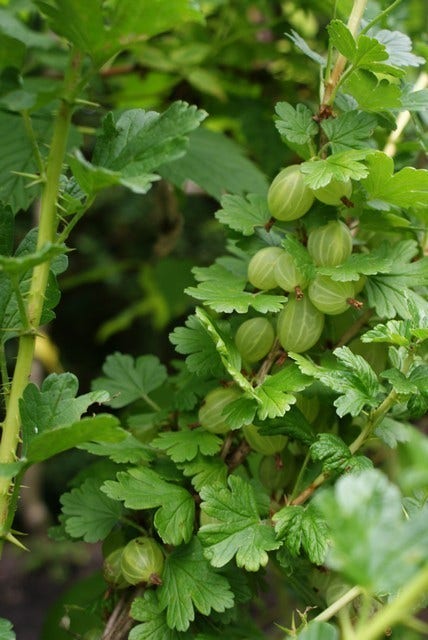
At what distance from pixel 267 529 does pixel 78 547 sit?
4.99 ft

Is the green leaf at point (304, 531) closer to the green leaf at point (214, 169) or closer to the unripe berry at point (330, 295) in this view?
the unripe berry at point (330, 295)

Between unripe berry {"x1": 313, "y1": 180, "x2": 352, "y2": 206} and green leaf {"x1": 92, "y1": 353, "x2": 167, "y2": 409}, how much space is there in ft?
0.71

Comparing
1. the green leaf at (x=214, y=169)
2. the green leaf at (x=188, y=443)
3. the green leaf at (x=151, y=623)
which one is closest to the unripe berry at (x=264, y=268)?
the green leaf at (x=188, y=443)

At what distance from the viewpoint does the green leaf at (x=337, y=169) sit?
44 cm

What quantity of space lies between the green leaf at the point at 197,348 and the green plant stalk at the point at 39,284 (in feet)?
0.34

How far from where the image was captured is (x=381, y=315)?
0.48 m

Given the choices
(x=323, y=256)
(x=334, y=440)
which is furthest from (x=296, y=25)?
(x=334, y=440)

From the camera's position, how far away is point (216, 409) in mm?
486

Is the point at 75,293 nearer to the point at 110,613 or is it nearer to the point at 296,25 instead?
the point at 296,25

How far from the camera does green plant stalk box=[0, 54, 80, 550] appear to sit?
0.40 metres

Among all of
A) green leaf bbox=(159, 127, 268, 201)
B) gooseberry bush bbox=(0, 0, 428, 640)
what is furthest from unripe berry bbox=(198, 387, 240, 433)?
green leaf bbox=(159, 127, 268, 201)

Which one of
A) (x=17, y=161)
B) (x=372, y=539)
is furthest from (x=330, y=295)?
(x=17, y=161)

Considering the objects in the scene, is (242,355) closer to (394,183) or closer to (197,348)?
(197,348)

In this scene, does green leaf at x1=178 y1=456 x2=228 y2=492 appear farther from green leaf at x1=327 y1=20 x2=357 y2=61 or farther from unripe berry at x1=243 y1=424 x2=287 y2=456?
green leaf at x1=327 y1=20 x2=357 y2=61
